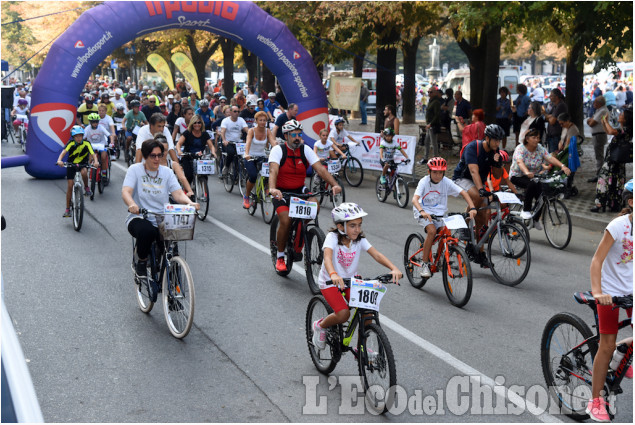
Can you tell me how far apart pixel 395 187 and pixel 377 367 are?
10201 millimetres

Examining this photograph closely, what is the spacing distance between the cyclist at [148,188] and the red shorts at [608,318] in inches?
163

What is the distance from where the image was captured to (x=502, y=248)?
9758mm

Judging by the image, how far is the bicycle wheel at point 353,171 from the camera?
61.6 ft

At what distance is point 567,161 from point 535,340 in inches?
323

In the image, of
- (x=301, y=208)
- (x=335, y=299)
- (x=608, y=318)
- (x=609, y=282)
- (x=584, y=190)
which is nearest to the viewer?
(x=608, y=318)

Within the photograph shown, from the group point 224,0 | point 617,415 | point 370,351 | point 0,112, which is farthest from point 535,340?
point 0,112

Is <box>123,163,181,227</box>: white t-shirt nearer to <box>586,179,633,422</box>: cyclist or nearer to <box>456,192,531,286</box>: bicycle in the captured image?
<box>456,192,531,286</box>: bicycle

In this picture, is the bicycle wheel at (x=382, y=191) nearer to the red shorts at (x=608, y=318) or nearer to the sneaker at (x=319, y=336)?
the sneaker at (x=319, y=336)

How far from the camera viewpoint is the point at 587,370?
566 centimetres

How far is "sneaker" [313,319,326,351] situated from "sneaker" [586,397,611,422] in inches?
79.7

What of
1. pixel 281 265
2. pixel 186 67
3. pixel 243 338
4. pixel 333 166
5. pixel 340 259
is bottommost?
pixel 243 338

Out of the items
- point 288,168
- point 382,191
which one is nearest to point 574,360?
point 288,168

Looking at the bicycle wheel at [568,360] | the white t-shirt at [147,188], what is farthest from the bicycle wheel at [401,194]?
the bicycle wheel at [568,360]

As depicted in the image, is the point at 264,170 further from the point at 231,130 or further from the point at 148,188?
the point at 148,188
